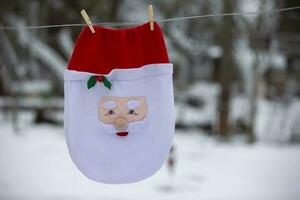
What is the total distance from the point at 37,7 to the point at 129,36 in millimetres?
5926

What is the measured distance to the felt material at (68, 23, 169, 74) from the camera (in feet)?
4.26

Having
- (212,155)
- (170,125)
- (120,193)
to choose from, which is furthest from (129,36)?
(212,155)

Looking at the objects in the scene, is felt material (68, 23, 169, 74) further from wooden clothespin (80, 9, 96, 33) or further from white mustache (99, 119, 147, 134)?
white mustache (99, 119, 147, 134)

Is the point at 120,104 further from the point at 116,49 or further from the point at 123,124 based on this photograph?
the point at 116,49

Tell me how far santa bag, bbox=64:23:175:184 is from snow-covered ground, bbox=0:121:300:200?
4.73 feet

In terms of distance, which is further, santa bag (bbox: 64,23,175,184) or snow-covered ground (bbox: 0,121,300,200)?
snow-covered ground (bbox: 0,121,300,200)

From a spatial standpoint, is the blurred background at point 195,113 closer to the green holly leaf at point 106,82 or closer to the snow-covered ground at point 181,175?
the snow-covered ground at point 181,175

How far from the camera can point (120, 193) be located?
2.87m

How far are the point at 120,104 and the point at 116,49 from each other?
18 centimetres

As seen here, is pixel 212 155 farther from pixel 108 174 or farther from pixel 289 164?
pixel 108 174

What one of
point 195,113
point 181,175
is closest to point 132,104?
point 181,175

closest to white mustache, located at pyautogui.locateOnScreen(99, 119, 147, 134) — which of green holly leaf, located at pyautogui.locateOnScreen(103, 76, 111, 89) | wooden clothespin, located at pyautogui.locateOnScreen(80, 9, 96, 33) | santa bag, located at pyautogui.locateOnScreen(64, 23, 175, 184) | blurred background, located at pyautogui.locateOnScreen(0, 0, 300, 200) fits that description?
santa bag, located at pyautogui.locateOnScreen(64, 23, 175, 184)

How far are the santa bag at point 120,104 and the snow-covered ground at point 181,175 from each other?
1.44 metres

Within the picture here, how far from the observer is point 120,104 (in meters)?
1.31
